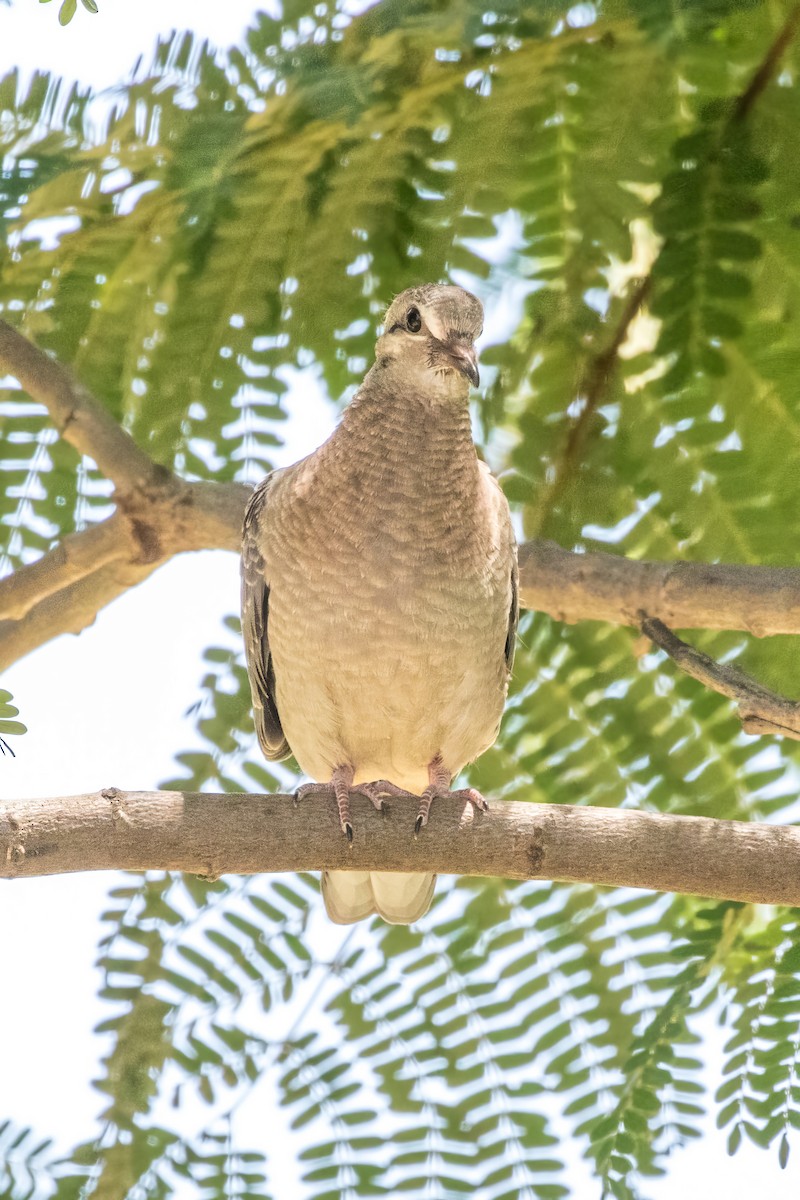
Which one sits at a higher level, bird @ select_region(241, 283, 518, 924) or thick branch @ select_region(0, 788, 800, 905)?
bird @ select_region(241, 283, 518, 924)

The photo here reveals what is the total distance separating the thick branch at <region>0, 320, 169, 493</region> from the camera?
276cm

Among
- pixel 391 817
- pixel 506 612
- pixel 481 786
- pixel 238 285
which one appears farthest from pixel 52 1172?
pixel 238 285

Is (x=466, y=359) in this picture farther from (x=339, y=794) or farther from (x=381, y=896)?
(x=381, y=896)

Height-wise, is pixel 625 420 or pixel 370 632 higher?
pixel 625 420

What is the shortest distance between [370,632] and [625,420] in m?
0.75

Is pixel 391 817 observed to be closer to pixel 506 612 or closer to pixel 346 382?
pixel 506 612

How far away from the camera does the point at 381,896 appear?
10.6 feet

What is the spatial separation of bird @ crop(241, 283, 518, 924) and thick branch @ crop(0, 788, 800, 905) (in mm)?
514

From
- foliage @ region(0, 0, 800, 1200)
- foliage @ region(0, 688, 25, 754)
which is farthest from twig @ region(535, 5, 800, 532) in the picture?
foliage @ region(0, 688, 25, 754)

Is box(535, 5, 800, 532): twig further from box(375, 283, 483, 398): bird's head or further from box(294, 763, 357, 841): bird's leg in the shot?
box(294, 763, 357, 841): bird's leg

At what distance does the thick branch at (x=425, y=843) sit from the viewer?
7.52ft

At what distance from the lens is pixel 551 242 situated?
2.77m

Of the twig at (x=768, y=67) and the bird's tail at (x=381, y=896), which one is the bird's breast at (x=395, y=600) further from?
the twig at (x=768, y=67)

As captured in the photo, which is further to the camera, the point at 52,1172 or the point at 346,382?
the point at 346,382
